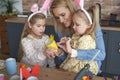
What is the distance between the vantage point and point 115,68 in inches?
124

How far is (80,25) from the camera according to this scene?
5.23 feet

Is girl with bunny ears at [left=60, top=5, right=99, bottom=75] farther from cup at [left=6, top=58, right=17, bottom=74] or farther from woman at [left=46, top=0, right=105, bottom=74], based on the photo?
cup at [left=6, top=58, right=17, bottom=74]

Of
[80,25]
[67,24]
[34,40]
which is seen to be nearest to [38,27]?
[34,40]

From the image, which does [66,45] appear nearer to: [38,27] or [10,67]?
[38,27]

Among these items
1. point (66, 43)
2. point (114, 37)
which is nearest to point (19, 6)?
point (114, 37)

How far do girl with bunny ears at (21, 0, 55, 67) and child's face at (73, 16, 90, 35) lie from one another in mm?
338

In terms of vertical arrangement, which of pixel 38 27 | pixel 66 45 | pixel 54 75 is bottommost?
pixel 54 75

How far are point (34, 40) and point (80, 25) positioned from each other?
500 millimetres

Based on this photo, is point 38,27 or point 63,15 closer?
point 63,15

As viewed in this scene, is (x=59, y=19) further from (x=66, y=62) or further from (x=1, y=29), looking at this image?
(x=1, y=29)

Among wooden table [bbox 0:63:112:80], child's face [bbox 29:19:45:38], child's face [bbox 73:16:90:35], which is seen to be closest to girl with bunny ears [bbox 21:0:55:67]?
child's face [bbox 29:19:45:38]

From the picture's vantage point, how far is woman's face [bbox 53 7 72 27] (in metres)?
1.70

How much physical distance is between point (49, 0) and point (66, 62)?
0.51m

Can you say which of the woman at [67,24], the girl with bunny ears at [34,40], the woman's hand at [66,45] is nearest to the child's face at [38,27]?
the girl with bunny ears at [34,40]
